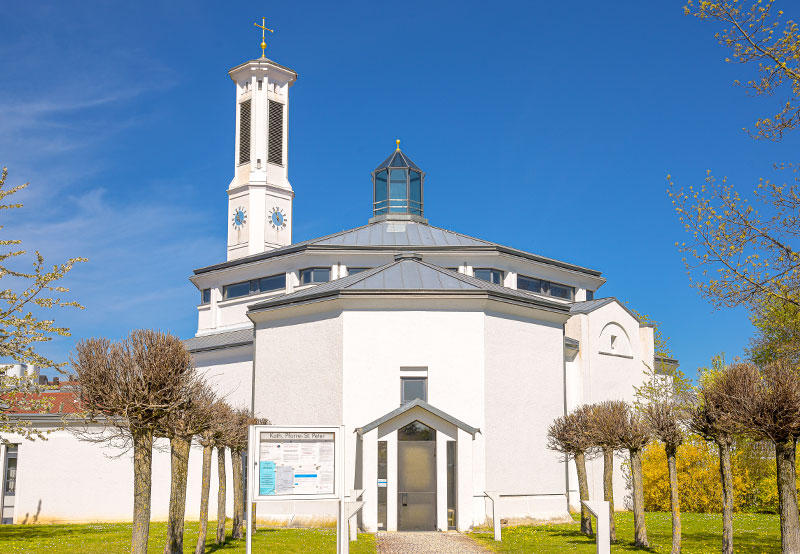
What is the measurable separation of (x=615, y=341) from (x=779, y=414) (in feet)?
69.8

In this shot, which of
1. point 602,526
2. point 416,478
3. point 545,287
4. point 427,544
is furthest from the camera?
point 545,287

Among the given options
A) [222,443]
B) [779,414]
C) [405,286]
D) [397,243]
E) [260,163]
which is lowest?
[222,443]

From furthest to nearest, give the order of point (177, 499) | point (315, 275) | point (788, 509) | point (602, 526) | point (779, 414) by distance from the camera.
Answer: point (315, 275) < point (177, 499) < point (779, 414) < point (788, 509) < point (602, 526)

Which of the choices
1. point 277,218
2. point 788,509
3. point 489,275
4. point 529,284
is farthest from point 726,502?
point 277,218

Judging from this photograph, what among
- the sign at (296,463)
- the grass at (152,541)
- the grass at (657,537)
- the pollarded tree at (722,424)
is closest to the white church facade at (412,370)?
the grass at (657,537)

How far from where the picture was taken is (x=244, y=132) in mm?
52594

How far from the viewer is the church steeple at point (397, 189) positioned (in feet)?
143

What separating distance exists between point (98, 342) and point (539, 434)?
18948 millimetres

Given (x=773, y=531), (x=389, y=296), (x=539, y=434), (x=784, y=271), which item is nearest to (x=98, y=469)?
(x=389, y=296)

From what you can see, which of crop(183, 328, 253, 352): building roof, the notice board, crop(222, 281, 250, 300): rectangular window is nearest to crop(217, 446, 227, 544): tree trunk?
the notice board

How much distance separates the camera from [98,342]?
50.9 feet

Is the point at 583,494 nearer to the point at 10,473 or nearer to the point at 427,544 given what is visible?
the point at 427,544

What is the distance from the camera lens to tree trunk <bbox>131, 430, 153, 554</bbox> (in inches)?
610

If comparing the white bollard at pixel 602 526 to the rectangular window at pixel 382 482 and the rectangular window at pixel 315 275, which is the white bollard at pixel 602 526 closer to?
the rectangular window at pixel 382 482
